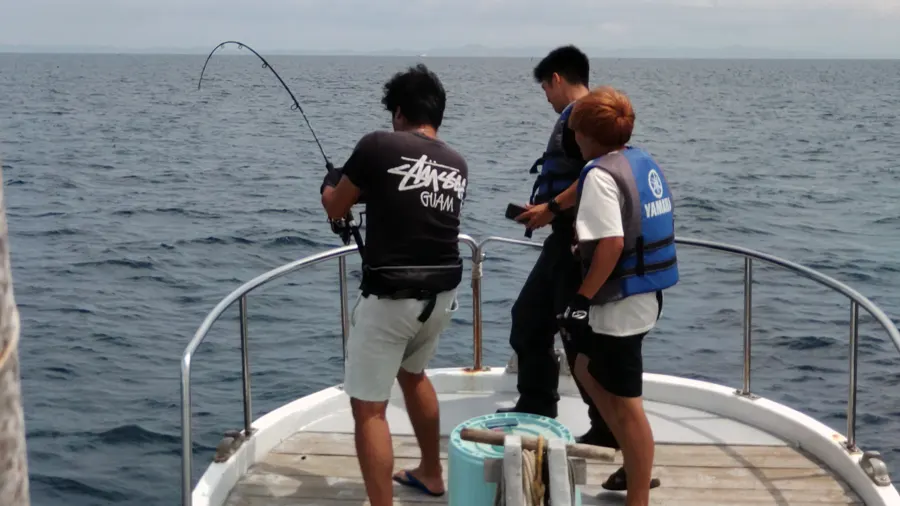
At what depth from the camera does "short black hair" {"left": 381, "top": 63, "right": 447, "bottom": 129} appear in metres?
3.51

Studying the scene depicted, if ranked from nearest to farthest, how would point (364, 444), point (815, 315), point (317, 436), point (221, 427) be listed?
point (364, 444) < point (317, 436) < point (221, 427) < point (815, 315)

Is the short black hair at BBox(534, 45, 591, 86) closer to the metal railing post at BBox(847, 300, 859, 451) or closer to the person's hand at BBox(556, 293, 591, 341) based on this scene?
the person's hand at BBox(556, 293, 591, 341)

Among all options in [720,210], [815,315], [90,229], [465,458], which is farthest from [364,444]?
[720,210]

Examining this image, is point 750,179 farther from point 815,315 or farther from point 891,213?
point 815,315

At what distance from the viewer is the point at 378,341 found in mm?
3529

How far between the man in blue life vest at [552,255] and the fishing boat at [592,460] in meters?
0.23

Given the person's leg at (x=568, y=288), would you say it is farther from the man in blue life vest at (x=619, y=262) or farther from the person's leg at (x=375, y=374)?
the person's leg at (x=375, y=374)

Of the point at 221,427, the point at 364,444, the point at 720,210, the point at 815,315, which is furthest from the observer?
the point at 720,210

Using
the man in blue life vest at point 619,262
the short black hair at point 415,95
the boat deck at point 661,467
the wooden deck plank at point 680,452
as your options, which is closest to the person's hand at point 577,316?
the man in blue life vest at point 619,262

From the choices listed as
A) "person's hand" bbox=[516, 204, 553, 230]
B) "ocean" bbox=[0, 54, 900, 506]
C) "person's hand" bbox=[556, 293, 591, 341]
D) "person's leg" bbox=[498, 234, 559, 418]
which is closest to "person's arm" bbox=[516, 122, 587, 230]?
"person's hand" bbox=[516, 204, 553, 230]

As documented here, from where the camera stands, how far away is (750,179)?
2309 centimetres

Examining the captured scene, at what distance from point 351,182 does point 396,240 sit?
249 mm

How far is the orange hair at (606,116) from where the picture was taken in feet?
11.0

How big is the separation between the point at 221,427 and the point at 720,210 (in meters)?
12.6
